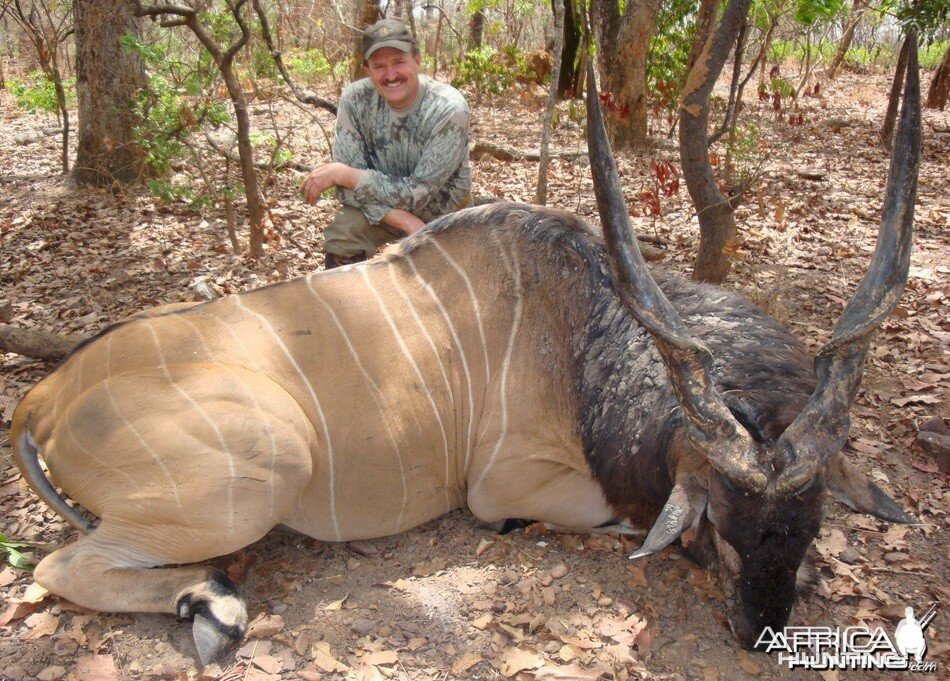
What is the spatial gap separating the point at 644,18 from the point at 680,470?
666 cm

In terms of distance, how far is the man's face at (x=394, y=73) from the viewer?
4112 mm

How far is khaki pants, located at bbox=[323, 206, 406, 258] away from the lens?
4391mm

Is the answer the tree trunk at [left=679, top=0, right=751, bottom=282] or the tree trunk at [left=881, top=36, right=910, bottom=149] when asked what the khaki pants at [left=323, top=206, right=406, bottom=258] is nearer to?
the tree trunk at [left=679, top=0, right=751, bottom=282]

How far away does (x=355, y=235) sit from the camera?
4410 mm

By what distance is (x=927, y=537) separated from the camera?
9.78ft

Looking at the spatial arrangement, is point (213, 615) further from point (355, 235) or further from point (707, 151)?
point (707, 151)

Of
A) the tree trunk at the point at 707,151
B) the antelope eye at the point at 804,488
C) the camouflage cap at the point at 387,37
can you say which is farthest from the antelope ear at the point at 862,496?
the camouflage cap at the point at 387,37

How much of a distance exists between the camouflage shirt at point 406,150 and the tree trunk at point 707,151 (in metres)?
1.19

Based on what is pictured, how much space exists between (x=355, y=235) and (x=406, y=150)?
1.84ft

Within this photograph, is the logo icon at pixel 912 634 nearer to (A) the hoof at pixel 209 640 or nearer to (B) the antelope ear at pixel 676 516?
(B) the antelope ear at pixel 676 516

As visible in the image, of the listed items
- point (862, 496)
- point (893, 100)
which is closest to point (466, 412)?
point (862, 496)

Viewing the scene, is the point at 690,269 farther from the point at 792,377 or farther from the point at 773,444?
the point at 773,444

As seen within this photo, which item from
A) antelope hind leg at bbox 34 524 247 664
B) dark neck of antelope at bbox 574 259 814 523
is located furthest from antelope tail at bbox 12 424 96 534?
dark neck of antelope at bbox 574 259 814 523

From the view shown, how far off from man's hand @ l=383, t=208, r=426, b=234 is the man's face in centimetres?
62
